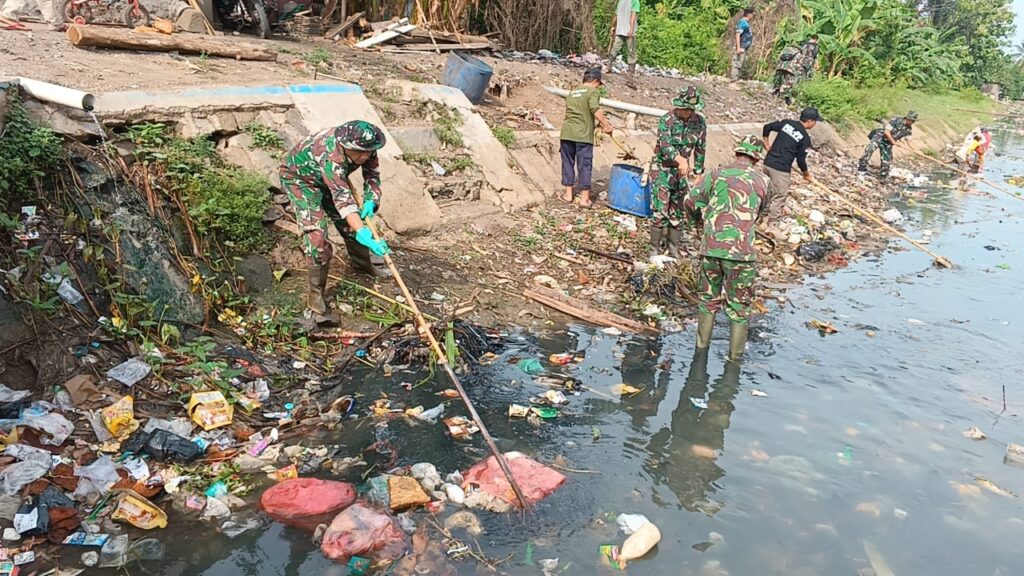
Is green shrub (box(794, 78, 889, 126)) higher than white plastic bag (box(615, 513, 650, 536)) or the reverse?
higher

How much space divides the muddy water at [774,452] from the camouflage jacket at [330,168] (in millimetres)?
1290

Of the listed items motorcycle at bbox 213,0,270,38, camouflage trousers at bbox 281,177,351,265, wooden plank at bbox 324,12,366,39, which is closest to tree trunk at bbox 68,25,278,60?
motorcycle at bbox 213,0,270,38

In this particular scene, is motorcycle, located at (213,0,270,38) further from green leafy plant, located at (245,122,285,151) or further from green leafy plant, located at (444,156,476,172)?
green leafy plant, located at (245,122,285,151)

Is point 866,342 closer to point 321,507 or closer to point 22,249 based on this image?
point 321,507

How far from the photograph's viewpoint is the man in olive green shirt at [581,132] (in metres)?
8.12

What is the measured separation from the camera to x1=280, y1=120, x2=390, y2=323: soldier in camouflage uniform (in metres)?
4.87

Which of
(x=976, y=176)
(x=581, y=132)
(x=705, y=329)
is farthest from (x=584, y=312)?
(x=976, y=176)

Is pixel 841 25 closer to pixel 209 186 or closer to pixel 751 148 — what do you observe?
pixel 751 148

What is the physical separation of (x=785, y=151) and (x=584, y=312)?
362 cm

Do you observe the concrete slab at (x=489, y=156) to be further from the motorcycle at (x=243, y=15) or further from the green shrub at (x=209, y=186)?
the green shrub at (x=209, y=186)

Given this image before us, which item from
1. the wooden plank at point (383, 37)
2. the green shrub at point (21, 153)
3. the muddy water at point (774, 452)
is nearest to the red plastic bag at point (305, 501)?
the muddy water at point (774, 452)

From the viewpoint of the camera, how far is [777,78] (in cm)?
1672

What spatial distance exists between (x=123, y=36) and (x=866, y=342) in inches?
293

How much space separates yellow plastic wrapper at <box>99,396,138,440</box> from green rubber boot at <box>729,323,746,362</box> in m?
4.07
